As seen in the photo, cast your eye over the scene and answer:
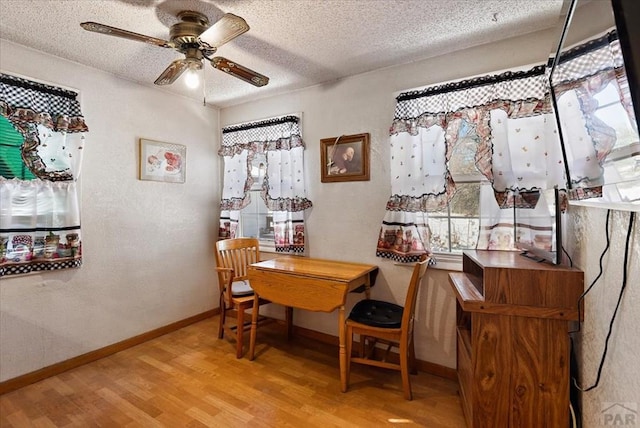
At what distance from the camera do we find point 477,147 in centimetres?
197

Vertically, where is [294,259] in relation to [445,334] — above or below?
above

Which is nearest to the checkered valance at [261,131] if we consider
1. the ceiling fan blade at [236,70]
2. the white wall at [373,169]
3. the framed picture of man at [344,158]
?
the white wall at [373,169]

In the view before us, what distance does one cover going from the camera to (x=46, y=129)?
2107 mm

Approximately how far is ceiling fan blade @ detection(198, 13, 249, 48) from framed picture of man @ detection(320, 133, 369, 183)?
1.24 metres

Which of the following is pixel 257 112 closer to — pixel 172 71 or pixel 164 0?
pixel 172 71

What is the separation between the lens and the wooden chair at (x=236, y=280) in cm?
247

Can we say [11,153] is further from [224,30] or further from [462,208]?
[462,208]

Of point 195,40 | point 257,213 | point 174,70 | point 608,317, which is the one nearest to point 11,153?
point 174,70

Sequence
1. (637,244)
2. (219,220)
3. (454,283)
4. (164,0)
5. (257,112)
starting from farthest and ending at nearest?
(219,220) < (257,112) < (454,283) < (164,0) < (637,244)

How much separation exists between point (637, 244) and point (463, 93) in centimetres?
145

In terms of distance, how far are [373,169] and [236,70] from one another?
124 cm

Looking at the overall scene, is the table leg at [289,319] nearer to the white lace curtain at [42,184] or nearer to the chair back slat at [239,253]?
the chair back slat at [239,253]

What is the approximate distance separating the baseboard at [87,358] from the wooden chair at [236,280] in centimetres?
49

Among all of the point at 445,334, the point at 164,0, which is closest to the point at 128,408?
the point at 445,334
